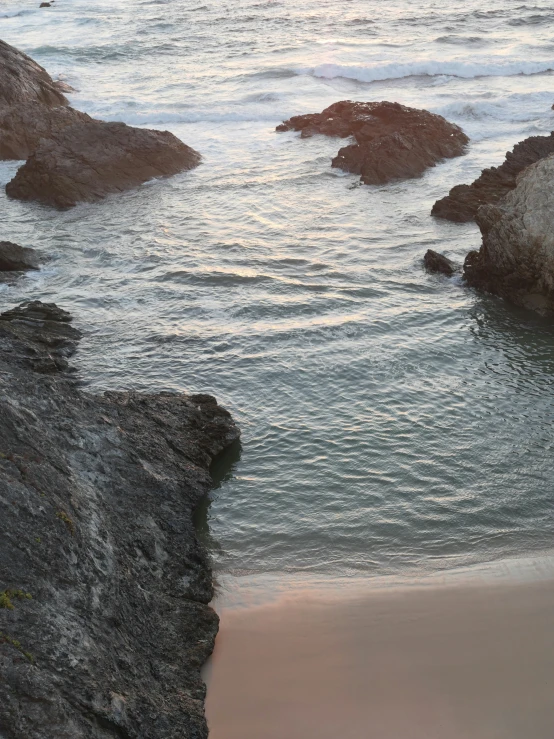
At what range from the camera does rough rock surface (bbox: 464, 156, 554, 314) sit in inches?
631

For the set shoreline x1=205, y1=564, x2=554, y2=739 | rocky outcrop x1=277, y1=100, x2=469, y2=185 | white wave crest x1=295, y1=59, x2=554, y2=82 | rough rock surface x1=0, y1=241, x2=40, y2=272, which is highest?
white wave crest x1=295, y1=59, x2=554, y2=82

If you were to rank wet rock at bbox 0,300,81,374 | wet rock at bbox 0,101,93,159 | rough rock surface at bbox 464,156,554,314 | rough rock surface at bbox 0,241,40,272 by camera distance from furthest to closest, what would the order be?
wet rock at bbox 0,101,93,159 < rough rock surface at bbox 0,241,40,272 < rough rock surface at bbox 464,156,554,314 < wet rock at bbox 0,300,81,374

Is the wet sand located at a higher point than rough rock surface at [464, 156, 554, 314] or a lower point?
lower

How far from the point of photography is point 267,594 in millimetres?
9789

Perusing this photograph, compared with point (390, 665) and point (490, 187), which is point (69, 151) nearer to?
point (490, 187)

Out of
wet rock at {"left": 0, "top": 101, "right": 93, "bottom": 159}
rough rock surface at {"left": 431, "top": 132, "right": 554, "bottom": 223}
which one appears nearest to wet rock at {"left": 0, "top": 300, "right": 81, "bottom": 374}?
rough rock surface at {"left": 431, "top": 132, "right": 554, "bottom": 223}

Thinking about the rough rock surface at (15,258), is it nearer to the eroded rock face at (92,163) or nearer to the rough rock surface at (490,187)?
the eroded rock face at (92,163)

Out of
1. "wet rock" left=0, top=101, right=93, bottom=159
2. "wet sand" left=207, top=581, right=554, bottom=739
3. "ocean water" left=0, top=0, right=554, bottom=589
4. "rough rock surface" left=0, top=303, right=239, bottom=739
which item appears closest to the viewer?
"rough rock surface" left=0, top=303, right=239, bottom=739

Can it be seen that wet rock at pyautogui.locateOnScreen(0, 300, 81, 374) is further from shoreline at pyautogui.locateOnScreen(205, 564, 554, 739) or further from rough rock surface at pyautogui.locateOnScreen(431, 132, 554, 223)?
rough rock surface at pyautogui.locateOnScreen(431, 132, 554, 223)

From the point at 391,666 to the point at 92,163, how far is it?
1978cm

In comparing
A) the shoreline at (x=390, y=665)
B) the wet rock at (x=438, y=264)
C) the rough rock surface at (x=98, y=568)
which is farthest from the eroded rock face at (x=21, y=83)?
the shoreline at (x=390, y=665)

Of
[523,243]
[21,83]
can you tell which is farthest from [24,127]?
[523,243]

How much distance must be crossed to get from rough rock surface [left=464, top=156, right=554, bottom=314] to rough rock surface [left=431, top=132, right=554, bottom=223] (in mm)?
3956

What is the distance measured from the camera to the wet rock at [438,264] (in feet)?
59.8
